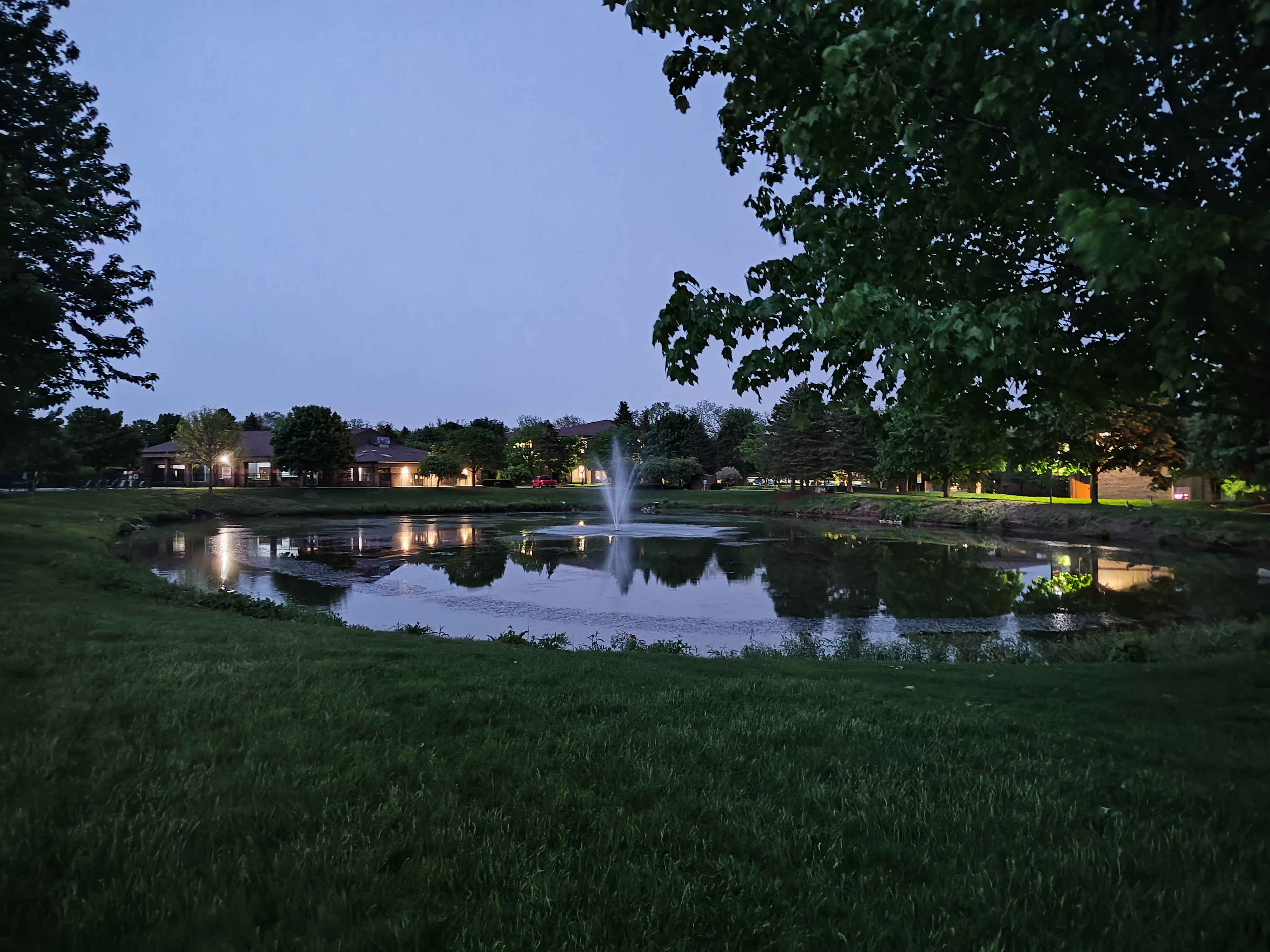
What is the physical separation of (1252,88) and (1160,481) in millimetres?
45242

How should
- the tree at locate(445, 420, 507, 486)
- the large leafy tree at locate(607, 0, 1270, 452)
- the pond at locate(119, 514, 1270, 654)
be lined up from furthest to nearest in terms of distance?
the tree at locate(445, 420, 507, 486), the pond at locate(119, 514, 1270, 654), the large leafy tree at locate(607, 0, 1270, 452)

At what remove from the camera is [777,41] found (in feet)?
16.8

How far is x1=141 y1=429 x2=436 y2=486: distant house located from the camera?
83500mm

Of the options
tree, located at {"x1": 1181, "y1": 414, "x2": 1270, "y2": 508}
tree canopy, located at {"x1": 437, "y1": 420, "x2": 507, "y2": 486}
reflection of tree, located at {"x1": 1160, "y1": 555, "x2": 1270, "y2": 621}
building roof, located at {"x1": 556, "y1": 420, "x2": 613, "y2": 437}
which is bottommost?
reflection of tree, located at {"x1": 1160, "y1": 555, "x2": 1270, "y2": 621}

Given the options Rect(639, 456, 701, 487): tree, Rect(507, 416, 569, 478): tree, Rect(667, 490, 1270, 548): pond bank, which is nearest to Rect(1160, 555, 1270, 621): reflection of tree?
Rect(667, 490, 1270, 548): pond bank

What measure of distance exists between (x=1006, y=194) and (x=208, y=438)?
258ft

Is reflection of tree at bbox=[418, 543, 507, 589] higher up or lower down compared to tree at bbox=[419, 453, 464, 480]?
lower down

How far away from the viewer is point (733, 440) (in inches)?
4569

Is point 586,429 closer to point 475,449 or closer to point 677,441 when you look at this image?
point 677,441

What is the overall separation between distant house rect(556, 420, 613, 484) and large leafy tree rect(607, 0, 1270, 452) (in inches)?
3814

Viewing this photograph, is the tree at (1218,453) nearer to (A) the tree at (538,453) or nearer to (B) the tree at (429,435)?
(A) the tree at (538,453)

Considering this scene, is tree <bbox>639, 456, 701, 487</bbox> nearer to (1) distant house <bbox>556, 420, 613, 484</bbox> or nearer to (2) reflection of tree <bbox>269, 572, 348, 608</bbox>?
(1) distant house <bbox>556, 420, 613, 484</bbox>

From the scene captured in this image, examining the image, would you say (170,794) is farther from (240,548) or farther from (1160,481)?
(1160,481)

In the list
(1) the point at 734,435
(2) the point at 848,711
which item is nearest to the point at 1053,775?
(2) the point at 848,711
